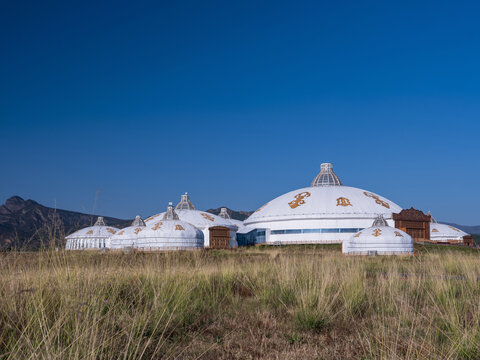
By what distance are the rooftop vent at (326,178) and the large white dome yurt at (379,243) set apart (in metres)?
25.7

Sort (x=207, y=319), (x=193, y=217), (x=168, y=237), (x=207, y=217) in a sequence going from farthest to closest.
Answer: (x=207, y=217)
(x=193, y=217)
(x=168, y=237)
(x=207, y=319)

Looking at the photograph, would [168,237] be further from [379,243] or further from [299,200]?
[299,200]

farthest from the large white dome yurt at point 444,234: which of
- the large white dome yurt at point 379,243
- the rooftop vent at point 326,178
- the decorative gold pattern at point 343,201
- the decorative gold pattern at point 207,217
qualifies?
the decorative gold pattern at point 207,217

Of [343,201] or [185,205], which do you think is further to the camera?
[185,205]

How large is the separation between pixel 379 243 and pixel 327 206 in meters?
18.3

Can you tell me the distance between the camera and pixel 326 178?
63750 mm

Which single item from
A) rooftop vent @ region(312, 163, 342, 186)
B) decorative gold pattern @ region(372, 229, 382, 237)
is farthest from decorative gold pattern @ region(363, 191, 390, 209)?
decorative gold pattern @ region(372, 229, 382, 237)

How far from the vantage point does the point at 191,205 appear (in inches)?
2611

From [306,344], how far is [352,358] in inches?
25.9

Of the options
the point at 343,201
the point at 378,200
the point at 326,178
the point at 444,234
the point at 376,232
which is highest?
the point at 326,178

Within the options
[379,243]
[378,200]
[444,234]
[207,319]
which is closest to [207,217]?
[378,200]

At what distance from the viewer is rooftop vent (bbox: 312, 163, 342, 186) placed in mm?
63250

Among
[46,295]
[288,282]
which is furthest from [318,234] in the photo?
[46,295]

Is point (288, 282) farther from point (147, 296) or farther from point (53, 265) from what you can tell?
point (53, 265)
